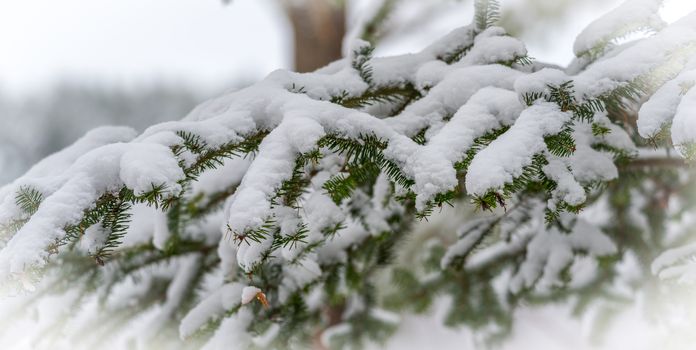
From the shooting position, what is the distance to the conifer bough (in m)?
1.01

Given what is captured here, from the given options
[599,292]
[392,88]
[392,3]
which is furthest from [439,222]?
[392,88]

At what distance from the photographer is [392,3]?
230 centimetres

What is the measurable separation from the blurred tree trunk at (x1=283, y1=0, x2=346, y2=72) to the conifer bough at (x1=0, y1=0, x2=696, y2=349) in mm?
2146

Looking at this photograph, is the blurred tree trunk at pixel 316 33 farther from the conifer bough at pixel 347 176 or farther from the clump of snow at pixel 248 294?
the clump of snow at pixel 248 294

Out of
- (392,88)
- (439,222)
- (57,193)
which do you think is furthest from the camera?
(439,222)

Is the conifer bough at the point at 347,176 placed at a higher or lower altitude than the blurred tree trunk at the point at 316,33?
lower

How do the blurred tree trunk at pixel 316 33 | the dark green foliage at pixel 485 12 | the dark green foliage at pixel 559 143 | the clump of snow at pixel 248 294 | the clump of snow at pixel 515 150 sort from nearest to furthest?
the clump of snow at pixel 515 150 → the dark green foliage at pixel 559 143 → the clump of snow at pixel 248 294 → the dark green foliage at pixel 485 12 → the blurred tree trunk at pixel 316 33

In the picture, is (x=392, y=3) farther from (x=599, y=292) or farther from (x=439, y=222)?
(x=439, y=222)


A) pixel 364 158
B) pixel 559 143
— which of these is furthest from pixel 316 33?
pixel 559 143

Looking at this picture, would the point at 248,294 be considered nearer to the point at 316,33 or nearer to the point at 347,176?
the point at 347,176

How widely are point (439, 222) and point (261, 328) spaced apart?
9.57 feet

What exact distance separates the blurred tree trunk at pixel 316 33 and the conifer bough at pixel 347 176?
215cm

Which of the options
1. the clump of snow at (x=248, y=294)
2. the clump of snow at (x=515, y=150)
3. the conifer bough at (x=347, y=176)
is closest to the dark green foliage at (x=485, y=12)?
the conifer bough at (x=347, y=176)

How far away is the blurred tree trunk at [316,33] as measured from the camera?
4047mm
